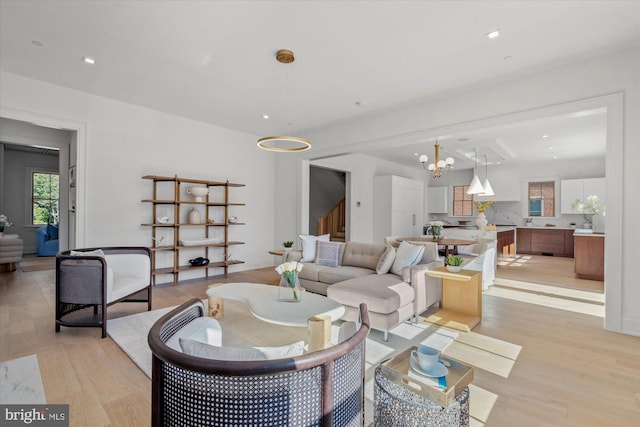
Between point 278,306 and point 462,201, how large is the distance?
8.97 m

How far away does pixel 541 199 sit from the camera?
8945 millimetres

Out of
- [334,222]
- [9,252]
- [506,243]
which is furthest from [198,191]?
[506,243]

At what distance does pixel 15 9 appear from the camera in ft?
8.50

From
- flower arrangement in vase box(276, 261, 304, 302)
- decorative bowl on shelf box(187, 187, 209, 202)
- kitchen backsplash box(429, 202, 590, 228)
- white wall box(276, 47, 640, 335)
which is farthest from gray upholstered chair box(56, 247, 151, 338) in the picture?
kitchen backsplash box(429, 202, 590, 228)

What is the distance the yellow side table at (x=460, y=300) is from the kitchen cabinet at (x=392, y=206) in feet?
13.5

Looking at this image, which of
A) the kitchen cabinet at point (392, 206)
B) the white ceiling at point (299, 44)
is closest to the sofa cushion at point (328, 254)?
the white ceiling at point (299, 44)

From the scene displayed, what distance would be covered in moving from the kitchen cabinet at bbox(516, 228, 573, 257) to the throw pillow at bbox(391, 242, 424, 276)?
7051mm

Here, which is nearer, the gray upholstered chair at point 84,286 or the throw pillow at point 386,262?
the gray upholstered chair at point 84,286

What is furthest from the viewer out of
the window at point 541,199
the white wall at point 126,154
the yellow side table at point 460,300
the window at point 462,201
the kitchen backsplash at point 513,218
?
the window at point 462,201

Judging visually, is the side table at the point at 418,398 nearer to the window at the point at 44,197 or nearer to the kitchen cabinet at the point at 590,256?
the kitchen cabinet at the point at 590,256

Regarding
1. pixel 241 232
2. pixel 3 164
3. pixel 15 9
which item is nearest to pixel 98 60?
pixel 15 9

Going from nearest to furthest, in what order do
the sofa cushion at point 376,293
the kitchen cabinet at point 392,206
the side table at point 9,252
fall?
the sofa cushion at point 376,293 < the side table at point 9,252 < the kitchen cabinet at point 392,206

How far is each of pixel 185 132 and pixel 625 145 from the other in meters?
6.05

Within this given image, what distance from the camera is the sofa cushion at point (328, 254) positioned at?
4.45 metres
